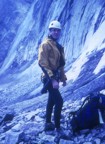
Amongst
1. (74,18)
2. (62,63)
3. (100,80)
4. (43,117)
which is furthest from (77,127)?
(74,18)

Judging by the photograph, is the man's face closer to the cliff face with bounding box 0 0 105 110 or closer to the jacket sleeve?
the jacket sleeve

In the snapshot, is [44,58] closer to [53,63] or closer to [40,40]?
[53,63]

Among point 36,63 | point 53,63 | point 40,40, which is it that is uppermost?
point 40,40

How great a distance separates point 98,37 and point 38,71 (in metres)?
5.74

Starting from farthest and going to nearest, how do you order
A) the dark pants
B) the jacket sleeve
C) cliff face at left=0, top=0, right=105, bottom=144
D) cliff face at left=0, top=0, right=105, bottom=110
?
1. cliff face at left=0, top=0, right=105, bottom=110
2. cliff face at left=0, top=0, right=105, bottom=144
3. the dark pants
4. the jacket sleeve

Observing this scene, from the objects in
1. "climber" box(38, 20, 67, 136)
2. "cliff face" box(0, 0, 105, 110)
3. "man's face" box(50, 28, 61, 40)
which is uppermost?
"cliff face" box(0, 0, 105, 110)

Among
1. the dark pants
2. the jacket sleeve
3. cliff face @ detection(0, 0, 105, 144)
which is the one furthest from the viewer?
cliff face @ detection(0, 0, 105, 144)

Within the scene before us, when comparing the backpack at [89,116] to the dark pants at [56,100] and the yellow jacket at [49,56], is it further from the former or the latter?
the yellow jacket at [49,56]

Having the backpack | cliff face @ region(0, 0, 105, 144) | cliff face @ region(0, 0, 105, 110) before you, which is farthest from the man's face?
cliff face @ region(0, 0, 105, 110)

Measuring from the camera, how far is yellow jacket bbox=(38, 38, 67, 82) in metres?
5.98

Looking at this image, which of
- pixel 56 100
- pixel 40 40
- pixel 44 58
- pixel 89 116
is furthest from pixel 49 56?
pixel 40 40

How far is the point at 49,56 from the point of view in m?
6.10

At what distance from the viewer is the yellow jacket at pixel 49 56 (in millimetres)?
5984

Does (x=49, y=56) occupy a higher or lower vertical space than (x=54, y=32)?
lower
